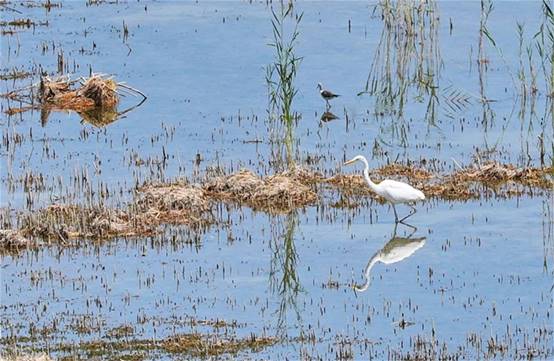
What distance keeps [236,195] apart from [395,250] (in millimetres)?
2791

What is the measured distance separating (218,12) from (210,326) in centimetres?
2088

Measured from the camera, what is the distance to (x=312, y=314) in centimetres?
1341

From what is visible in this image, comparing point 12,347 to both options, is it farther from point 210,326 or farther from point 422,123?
point 422,123

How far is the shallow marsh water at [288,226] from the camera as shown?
42.6ft

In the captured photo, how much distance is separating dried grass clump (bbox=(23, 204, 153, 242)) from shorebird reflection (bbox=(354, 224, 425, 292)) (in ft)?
9.22

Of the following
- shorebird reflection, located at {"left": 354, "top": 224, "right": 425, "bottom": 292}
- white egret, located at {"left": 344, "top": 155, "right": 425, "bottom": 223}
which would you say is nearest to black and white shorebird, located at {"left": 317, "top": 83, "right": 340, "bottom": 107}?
white egret, located at {"left": 344, "top": 155, "right": 425, "bottom": 223}

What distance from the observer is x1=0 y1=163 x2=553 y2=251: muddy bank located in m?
Result: 16.1

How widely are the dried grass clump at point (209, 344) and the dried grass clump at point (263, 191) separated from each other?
197 inches

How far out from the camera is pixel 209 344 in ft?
40.2

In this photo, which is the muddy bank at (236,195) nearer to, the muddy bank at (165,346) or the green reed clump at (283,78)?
the green reed clump at (283,78)

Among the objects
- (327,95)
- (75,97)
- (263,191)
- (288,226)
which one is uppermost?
(327,95)

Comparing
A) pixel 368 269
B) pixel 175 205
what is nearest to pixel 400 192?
pixel 368 269

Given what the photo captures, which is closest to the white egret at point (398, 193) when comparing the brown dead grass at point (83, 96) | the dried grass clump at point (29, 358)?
the dried grass clump at point (29, 358)

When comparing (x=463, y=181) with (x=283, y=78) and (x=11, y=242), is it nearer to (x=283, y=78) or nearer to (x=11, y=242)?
(x=283, y=78)
